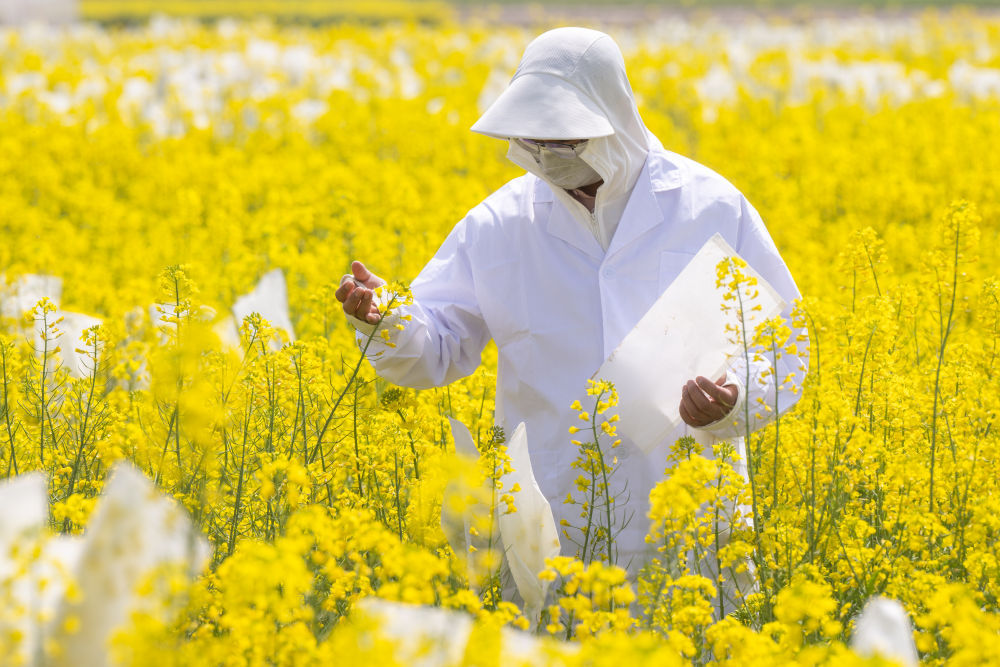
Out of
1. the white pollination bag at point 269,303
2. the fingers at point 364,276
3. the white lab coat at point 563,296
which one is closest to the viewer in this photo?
the fingers at point 364,276

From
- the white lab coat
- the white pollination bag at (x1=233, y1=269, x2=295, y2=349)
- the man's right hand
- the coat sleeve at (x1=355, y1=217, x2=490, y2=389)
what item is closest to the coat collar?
the white lab coat

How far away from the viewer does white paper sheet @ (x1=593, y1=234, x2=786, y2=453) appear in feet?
8.38

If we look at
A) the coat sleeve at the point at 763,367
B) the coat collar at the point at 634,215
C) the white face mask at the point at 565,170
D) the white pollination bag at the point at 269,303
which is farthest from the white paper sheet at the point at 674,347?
the white pollination bag at the point at 269,303

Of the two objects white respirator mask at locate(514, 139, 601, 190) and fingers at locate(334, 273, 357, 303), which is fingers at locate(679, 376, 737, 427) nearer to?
white respirator mask at locate(514, 139, 601, 190)

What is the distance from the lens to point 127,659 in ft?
5.16

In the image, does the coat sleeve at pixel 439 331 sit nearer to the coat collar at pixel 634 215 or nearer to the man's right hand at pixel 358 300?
the man's right hand at pixel 358 300

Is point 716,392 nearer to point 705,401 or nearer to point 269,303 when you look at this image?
point 705,401

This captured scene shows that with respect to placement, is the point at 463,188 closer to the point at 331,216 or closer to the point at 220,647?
the point at 331,216

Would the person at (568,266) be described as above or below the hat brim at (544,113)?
below

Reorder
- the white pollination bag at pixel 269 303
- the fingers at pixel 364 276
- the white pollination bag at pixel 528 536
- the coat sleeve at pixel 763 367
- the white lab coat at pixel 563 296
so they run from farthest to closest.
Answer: the white pollination bag at pixel 269 303 < the white lab coat at pixel 563 296 < the fingers at pixel 364 276 < the coat sleeve at pixel 763 367 < the white pollination bag at pixel 528 536

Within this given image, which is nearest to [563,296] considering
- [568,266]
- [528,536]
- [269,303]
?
[568,266]

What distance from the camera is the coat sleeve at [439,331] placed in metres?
2.70

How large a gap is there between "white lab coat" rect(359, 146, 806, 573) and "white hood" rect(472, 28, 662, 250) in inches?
3.0

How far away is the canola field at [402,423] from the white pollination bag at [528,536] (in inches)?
1.5
